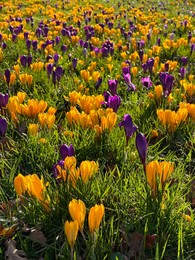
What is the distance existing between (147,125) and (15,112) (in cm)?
123

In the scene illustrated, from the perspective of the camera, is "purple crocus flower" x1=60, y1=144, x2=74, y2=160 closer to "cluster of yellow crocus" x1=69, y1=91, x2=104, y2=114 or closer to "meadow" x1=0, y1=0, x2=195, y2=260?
"meadow" x1=0, y1=0, x2=195, y2=260

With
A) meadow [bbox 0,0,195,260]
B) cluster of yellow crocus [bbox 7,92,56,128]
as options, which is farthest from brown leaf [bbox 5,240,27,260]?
cluster of yellow crocus [bbox 7,92,56,128]

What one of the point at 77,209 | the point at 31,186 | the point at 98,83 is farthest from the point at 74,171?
the point at 98,83

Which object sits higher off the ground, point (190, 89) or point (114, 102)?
point (114, 102)

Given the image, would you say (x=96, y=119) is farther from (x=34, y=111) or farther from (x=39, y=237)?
(x=39, y=237)

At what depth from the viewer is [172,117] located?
3051 millimetres

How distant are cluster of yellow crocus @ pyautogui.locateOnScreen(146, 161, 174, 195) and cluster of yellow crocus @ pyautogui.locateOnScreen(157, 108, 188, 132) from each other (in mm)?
1049

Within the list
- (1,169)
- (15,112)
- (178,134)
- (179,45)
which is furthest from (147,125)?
(179,45)

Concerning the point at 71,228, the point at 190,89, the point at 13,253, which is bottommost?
the point at 13,253

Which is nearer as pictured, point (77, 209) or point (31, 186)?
A: point (77, 209)

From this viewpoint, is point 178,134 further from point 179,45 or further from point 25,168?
point 179,45

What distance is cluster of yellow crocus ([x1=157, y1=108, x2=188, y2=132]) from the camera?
9.91 ft

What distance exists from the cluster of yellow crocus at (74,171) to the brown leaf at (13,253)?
1.52 ft

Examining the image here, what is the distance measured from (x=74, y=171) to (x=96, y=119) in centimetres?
93
